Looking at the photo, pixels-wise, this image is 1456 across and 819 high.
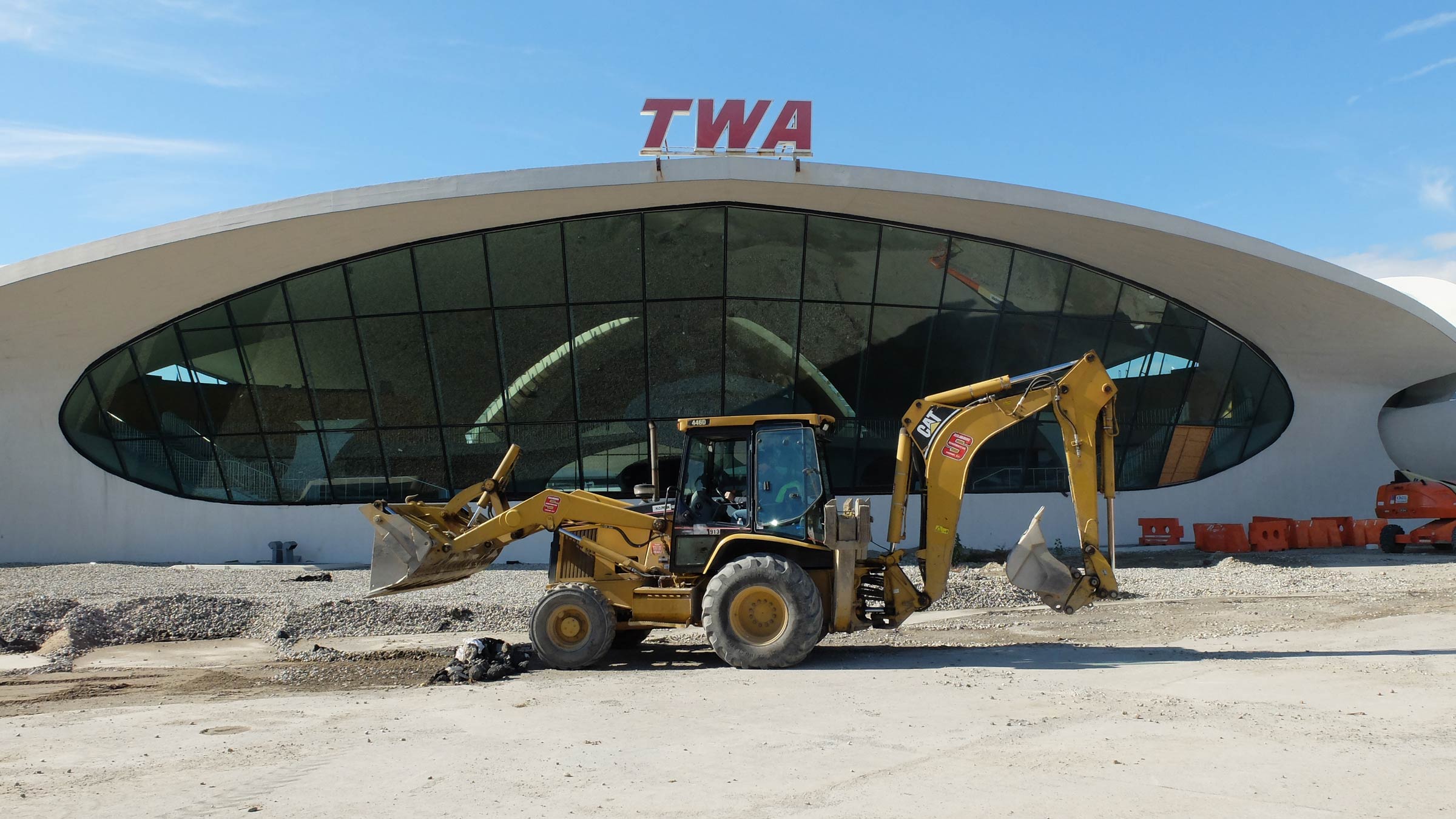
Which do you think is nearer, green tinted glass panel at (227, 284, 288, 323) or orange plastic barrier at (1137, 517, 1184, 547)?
green tinted glass panel at (227, 284, 288, 323)

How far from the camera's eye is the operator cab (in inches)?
350

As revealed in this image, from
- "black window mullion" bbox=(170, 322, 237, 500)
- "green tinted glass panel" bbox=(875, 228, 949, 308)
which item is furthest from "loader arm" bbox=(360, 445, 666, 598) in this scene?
"black window mullion" bbox=(170, 322, 237, 500)

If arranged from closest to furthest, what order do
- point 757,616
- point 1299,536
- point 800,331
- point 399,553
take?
point 757,616 < point 399,553 < point 800,331 < point 1299,536

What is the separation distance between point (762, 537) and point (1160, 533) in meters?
15.5

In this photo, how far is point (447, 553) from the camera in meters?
9.14

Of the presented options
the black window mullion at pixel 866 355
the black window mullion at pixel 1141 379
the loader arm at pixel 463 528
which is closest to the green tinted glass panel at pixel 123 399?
the black window mullion at pixel 866 355

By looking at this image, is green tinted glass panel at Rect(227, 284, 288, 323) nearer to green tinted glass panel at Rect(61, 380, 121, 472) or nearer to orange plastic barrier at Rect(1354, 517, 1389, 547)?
green tinted glass panel at Rect(61, 380, 121, 472)

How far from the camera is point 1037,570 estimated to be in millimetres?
8812

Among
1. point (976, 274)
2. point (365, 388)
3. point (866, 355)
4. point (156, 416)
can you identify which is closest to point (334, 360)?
point (365, 388)

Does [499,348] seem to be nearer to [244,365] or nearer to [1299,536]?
[244,365]

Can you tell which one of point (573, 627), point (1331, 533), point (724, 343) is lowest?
point (573, 627)

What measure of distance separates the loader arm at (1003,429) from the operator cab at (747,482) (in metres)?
0.80

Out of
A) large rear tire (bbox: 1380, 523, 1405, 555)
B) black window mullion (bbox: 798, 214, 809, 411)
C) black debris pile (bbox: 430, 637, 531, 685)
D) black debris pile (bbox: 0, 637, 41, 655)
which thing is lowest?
black debris pile (bbox: 0, 637, 41, 655)

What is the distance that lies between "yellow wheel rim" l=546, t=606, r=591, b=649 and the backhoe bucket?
3.77m
